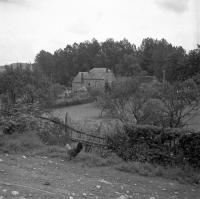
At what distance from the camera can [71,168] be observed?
22.8 feet

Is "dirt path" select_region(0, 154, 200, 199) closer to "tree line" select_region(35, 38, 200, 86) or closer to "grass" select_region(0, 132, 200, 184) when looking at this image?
"grass" select_region(0, 132, 200, 184)

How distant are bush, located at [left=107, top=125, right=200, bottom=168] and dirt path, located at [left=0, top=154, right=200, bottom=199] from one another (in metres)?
1.11

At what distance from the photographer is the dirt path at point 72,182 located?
512 centimetres

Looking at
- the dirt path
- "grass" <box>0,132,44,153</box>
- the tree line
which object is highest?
the tree line

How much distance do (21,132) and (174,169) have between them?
4.33 m

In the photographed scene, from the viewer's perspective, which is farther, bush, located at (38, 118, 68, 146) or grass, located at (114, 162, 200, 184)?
bush, located at (38, 118, 68, 146)

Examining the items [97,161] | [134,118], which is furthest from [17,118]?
[134,118]

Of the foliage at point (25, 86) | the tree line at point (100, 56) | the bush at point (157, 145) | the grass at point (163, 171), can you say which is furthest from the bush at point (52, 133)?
the tree line at point (100, 56)

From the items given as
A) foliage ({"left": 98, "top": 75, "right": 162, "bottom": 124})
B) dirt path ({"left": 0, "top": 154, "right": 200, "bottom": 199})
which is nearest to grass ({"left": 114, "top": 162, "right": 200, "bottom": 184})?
dirt path ({"left": 0, "top": 154, "right": 200, "bottom": 199})

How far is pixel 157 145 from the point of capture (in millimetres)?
8203

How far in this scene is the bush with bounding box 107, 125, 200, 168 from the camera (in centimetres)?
782

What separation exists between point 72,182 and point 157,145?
10.2 feet

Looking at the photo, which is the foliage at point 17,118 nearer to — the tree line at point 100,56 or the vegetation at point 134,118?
the vegetation at point 134,118

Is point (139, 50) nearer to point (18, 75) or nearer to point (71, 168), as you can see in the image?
point (18, 75)
